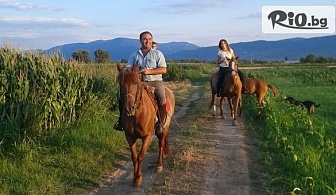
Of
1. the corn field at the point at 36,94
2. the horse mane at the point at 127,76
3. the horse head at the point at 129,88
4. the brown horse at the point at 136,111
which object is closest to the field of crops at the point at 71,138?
the corn field at the point at 36,94

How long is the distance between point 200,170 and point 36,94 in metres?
4.19

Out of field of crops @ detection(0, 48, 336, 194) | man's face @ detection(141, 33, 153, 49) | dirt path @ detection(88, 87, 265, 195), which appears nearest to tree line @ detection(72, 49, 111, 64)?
field of crops @ detection(0, 48, 336, 194)

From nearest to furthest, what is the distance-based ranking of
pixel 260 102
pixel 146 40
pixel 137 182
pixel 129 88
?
pixel 129 88 → pixel 137 182 → pixel 146 40 → pixel 260 102

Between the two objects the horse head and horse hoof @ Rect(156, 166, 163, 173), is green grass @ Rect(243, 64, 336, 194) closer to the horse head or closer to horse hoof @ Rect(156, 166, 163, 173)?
horse hoof @ Rect(156, 166, 163, 173)

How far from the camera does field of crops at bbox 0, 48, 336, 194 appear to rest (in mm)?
6492

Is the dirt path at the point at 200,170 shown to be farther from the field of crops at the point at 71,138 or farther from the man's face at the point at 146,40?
the man's face at the point at 146,40

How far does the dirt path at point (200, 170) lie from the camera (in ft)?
21.2

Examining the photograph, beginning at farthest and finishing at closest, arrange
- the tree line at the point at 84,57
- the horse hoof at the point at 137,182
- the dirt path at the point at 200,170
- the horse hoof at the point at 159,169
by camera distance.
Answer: the tree line at the point at 84,57, the horse hoof at the point at 159,169, the horse hoof at the point at 137,182, the dirt path at the point at 200,170

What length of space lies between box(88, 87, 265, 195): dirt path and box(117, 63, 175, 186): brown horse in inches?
12.6

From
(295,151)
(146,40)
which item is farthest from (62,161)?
(295,151)

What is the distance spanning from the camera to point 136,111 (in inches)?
256

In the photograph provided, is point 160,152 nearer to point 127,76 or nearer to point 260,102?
point 127,76

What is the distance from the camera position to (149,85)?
23.7 feet

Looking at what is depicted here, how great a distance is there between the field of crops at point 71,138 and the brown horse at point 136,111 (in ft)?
3.15
